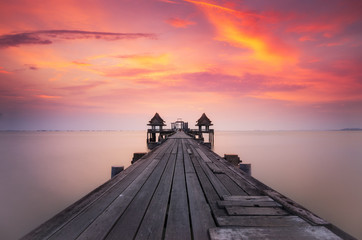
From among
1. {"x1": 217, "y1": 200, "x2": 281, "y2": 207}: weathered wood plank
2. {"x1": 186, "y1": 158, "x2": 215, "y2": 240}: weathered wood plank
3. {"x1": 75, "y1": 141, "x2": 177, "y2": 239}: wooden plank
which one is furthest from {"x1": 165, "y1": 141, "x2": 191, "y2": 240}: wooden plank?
{"x1": 75, "y1": 141, "x2": 177, "y2": 239}: wooden plank

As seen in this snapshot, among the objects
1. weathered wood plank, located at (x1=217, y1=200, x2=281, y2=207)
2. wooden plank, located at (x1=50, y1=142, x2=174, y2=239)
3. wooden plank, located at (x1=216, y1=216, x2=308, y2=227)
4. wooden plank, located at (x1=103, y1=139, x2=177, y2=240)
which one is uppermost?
weathered wood plank, located at (x1=217, y1=200, x2=281, y2=207)

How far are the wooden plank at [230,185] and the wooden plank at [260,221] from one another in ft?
3.25

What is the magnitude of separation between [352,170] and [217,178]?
24.8 m

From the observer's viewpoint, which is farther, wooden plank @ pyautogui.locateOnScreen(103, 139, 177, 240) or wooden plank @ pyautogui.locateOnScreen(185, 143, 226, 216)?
wooden plank @ pyautogui.locateOnScreen(185, 143, 226, 216)

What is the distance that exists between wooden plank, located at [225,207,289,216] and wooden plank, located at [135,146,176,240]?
1009 millimetres

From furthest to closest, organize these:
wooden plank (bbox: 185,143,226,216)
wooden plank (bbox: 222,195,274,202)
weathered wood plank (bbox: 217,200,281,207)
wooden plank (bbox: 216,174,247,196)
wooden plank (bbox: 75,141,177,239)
→ wooden plank (bbox: 216,174,247,196) → wooden plank (bbox: 222,195,274,202) → weathered wood plank (bbox: 217,200,281,207) → wooden plank (bbox: 185,143,226,216) → wooden plank (bbox: 75,141,177,239)

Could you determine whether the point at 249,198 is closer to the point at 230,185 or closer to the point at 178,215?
the point at 230,185

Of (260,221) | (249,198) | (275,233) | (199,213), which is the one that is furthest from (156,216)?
(249,198)

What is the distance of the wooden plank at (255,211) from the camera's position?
104 inches

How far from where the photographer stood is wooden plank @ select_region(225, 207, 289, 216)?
2.64 m

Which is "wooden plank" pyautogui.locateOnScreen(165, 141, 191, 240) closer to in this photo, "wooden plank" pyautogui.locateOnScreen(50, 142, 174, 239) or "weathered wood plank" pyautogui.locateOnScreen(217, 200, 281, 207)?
"weathered wood plank" pyautogui.locateOnScreen(217, 200, 281, 207)

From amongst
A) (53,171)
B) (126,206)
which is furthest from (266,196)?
(53,171)

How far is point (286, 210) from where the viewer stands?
111 inches

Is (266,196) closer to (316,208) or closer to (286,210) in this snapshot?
(286,210)
